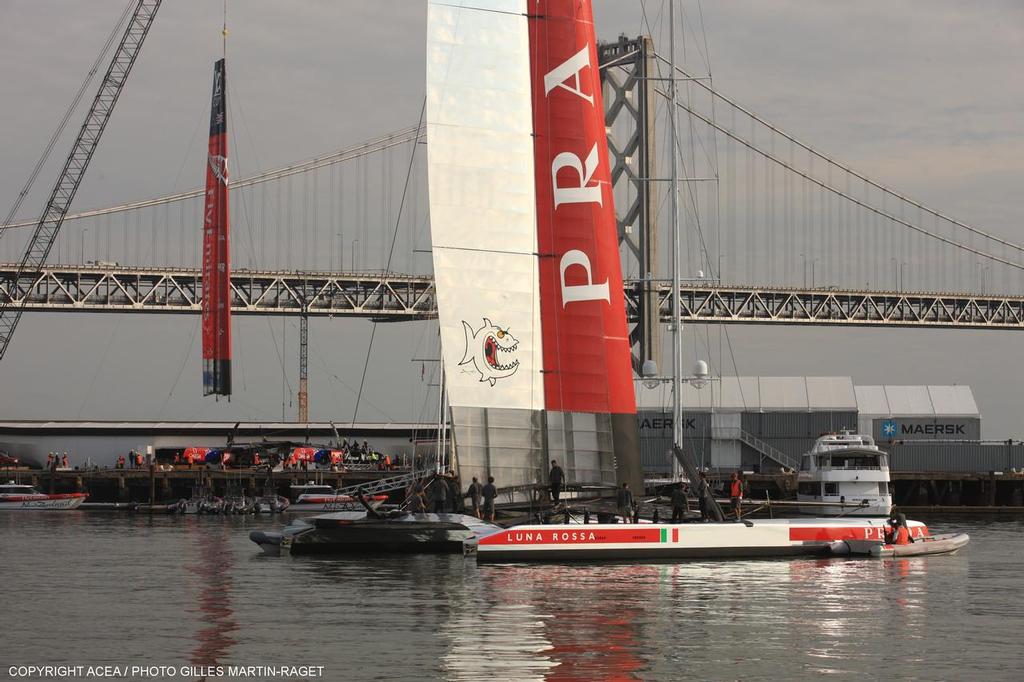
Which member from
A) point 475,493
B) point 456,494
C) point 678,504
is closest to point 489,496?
point 475,493

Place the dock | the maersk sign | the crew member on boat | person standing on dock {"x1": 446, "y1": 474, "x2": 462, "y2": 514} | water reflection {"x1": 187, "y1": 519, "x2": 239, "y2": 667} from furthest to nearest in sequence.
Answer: the maersk sign, the dock, the crew member on boat, person standing on dock {"x1": 446, "y1": 474, "x2": 462, "y2": 514}, water reflection {"x1": 187, "y1": 519, "x2": 239, "y2": 667}

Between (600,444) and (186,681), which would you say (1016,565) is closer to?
(600,444)

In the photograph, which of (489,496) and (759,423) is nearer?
(489,496)

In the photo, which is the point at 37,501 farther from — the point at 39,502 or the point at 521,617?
the point at 521,617

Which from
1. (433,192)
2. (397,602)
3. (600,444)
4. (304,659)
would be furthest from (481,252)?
(304,659)

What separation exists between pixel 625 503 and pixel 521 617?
7.79 metres

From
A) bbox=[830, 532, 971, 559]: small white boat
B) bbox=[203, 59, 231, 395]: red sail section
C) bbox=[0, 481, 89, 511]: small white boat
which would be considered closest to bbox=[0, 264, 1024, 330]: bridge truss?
bbox=[203, 59, 231, 395]: red sail section

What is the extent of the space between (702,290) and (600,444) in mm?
71998

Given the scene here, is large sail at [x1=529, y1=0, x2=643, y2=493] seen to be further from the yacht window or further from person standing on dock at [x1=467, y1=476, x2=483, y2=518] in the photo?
the yacht window

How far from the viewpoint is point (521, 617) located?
20203 millimetres

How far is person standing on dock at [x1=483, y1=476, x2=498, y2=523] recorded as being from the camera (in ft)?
90.1

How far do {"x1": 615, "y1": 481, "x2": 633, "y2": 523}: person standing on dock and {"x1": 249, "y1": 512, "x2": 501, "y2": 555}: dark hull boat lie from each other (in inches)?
108

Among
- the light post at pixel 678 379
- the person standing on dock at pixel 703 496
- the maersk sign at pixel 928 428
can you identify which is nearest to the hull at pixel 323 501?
the light post at pixel 678 379

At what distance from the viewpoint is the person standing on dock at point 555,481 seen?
27.5 meters
